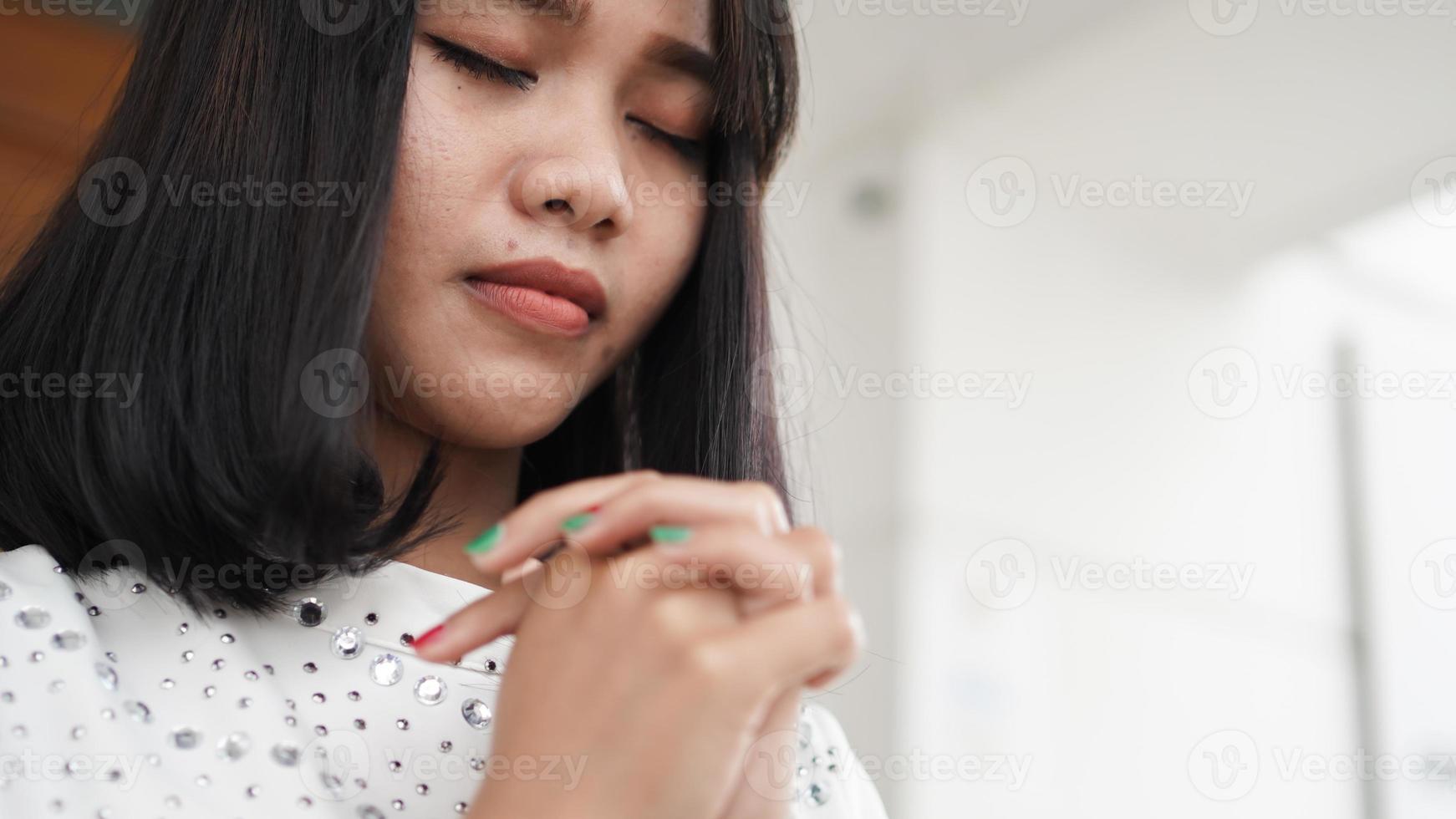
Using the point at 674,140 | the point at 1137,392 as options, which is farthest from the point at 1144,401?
the point at 674,140

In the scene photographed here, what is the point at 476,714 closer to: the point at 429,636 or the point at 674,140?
the point at 429,636

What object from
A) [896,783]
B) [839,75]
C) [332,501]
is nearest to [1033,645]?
[896,783]

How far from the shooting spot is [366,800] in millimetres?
528

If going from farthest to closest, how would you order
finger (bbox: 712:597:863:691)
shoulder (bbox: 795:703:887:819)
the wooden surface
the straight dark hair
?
1. the wooden surface
2. shoulder (bbox: 795:703:887:819)
3. the straight dark hair
4. finger (bbox: 712:597:863:691)

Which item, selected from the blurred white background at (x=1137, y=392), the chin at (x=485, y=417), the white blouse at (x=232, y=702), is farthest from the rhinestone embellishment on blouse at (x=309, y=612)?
the blurred white background at (x=1137, y=392)

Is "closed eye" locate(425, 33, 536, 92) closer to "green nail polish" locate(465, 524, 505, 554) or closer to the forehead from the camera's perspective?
the forehead

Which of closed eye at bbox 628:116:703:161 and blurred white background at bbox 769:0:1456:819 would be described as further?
blurred white background at bbox 769:0:1456:819

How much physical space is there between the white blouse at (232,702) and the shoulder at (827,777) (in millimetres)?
187

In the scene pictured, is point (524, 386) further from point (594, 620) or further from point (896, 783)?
point (896, 783)

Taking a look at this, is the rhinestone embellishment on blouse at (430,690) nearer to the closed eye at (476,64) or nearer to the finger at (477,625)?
the finger at (477,625)

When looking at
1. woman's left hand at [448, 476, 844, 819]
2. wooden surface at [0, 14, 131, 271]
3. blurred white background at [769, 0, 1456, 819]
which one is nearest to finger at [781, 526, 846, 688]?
woman's left hand at [448, 476, 844, 819]

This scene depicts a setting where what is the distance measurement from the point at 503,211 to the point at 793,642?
317 mm

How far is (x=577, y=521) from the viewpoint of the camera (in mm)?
447

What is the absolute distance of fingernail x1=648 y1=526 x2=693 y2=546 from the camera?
16.7 inches
